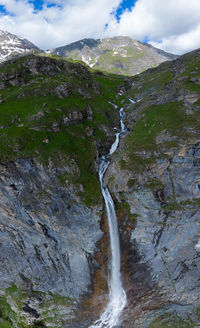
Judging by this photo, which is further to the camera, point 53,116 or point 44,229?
point 53,116

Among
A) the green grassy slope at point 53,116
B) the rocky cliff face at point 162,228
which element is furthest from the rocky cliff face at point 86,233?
the green grassy slope at point 53,116

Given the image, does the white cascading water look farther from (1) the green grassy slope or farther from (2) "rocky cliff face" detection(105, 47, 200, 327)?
(1) the green grassy slope

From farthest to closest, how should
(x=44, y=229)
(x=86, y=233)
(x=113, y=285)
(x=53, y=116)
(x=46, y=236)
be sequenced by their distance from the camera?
(x=53, y=116)
(x=113, y=285)
(x=86, y=233)
(x=46, y=236)
(x=44, y=229)

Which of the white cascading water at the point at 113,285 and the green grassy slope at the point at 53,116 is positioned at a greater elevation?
A: the green grassy slope at the point at 53,116

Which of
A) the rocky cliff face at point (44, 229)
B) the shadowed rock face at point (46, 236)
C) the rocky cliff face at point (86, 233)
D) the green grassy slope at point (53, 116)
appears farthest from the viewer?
the green grassy slope at point (53, 116)

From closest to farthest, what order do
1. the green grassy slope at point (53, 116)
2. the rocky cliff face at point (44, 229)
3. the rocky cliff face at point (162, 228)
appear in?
the rocky cliff face at point (162, 228) → the rocky cliff face at point (44, 229) → the green grassy slope at point (53, 116)

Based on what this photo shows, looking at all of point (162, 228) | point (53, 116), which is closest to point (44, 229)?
point (162, 228)

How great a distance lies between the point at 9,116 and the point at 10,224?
69.6 ft

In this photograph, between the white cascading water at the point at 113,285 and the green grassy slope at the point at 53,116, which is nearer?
the white cascading water at the point at 113,285

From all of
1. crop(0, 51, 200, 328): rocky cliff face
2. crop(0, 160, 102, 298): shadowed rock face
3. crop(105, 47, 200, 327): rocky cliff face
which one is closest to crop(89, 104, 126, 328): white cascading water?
crop(0, 51, 200, 328): rocky cliff face

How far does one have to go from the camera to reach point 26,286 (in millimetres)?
30984

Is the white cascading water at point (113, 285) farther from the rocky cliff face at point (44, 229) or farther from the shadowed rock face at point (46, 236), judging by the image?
the shadowed rock face at point (46, 236)

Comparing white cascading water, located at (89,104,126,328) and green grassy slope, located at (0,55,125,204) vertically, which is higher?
green grassy slope, located at (0,55,125,204)

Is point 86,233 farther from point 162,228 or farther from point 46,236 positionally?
point 162,228
